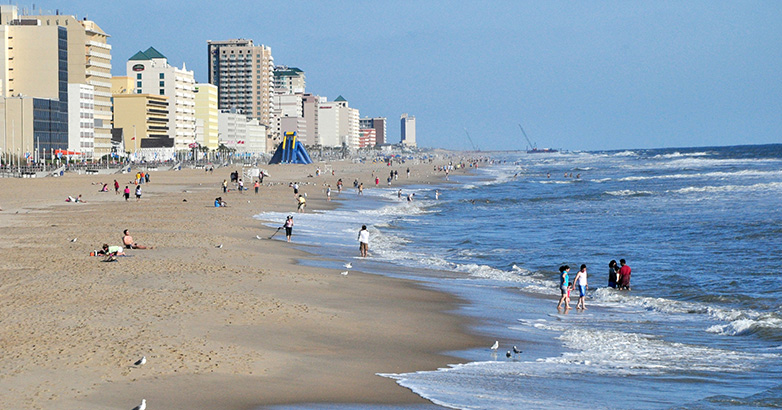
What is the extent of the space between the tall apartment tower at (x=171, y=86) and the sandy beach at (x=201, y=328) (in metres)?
136

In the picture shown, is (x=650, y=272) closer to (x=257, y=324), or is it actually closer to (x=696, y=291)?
(x=696, y=291)

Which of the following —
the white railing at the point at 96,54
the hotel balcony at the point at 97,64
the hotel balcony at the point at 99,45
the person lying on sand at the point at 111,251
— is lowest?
the person lying on sand at the point at 111,251

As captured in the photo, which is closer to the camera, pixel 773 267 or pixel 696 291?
pixel 696 291

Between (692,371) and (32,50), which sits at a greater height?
(32,50)

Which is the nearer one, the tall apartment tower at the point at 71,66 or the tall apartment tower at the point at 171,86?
the tall apartment tower at the point at 71,66

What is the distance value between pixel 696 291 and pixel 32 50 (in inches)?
4105

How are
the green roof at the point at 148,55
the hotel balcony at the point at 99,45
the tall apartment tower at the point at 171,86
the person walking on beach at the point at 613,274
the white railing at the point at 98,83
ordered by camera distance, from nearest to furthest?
1. the person walking on beach at the point at 613,274
2. the hotel balcony at the point at 99,45
3. the white railing at the point at 98,83
4. the tall apartment tower at the point at 171,86
5. the green roof at the point at 148,55

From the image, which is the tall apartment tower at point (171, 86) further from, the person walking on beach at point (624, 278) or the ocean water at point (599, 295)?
A: the person walking on beach at point (624, 278)

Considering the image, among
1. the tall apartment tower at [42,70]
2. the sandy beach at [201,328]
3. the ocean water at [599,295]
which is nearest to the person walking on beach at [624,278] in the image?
the ocean water at [599,295]

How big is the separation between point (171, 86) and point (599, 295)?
146m

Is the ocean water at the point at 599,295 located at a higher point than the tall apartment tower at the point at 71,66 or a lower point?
lower

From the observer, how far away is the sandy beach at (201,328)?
9.59 m

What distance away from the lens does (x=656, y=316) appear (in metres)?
16.8

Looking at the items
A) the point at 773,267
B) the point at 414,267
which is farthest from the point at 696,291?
the point at 414,267
